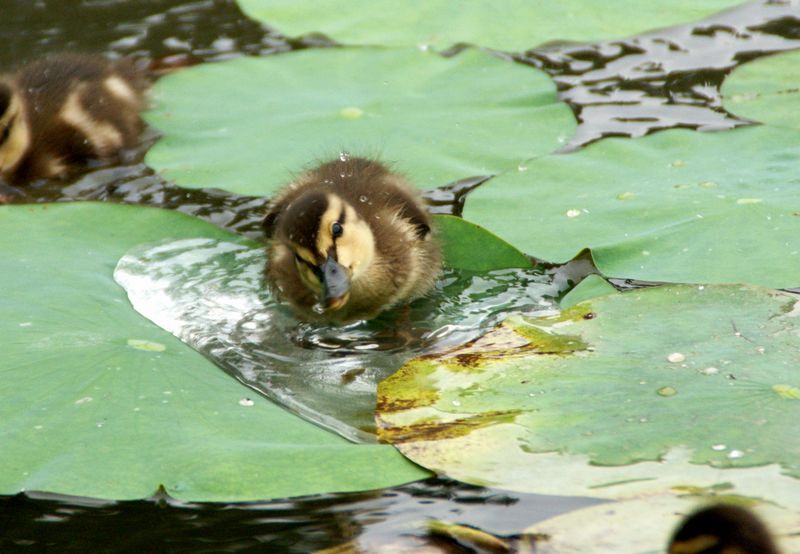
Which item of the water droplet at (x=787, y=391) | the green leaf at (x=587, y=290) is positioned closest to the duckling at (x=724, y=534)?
the water droplet at (x=787, y=391)

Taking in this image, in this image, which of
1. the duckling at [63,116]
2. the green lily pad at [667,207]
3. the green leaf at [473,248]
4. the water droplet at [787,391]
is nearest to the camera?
the water droplet at [787,391]

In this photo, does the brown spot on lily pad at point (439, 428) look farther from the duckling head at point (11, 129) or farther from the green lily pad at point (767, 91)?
the duckling head at point (11, 129)

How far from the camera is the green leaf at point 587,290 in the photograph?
2.96 metres

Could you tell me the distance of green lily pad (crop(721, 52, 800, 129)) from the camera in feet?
12.5

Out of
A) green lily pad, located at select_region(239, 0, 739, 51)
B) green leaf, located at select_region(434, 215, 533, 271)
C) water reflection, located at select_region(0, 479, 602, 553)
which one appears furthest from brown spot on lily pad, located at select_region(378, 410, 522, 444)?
green lily pad, located at select_region(239, 0, 739, 51)

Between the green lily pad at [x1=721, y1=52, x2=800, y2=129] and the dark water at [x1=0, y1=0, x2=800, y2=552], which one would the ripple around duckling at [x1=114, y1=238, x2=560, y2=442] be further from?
the green lily pad at [x1=721, y1=52, x2=800, y2=129]

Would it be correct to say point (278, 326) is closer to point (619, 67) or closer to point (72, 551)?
point (72, 551)

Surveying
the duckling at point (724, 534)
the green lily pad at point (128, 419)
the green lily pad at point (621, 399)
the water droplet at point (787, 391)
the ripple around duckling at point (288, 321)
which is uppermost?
the duckling at point (724, 534)

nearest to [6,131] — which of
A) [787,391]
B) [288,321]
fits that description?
[288,321]

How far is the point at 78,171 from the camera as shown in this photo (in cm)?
425

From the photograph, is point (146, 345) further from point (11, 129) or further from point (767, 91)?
point (767, 91)

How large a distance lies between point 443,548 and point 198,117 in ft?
8.15

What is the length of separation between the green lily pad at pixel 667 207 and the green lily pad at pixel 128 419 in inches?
39.5

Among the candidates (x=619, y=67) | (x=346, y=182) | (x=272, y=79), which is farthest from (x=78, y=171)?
(x=619, y=67)
